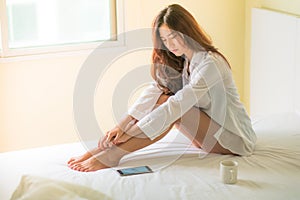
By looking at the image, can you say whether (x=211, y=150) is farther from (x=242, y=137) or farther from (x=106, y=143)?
(x=106, y=143)

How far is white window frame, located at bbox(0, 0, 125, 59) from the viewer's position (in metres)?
3.34

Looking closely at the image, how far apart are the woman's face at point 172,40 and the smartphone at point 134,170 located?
21.7 inches

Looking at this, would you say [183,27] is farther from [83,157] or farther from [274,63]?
[274,63]

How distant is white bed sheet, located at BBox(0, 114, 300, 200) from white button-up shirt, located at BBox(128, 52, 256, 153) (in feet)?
0.42

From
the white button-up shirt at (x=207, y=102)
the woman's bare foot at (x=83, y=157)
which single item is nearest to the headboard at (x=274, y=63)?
the white button-up shirt at (x=207, y=102)

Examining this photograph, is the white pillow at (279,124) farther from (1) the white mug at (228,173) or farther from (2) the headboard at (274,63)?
(1) the white mug at (228,173)

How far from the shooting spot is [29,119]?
11.5 feet

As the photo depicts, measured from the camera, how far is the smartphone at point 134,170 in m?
2.41

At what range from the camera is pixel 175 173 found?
2.42 metres

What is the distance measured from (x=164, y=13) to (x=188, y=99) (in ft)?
1.33

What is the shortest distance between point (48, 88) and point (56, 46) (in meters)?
0.25

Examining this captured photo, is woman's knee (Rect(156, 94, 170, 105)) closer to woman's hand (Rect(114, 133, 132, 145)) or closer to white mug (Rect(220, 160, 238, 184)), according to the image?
woman's hand (Rect(114, 133, 132, 145))

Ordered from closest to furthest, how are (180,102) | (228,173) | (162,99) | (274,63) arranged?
1. (228,173)
2. (180,102)
3. (162,99)
4. (274,63)

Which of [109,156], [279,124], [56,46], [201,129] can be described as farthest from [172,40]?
[56,46]
